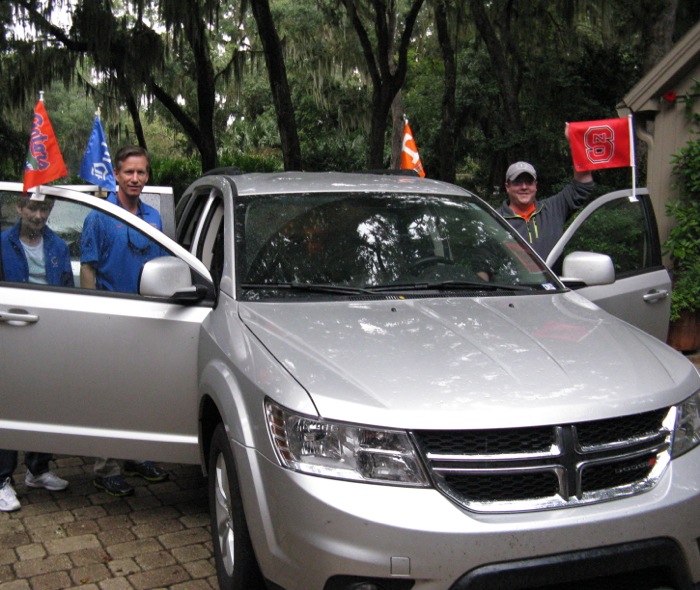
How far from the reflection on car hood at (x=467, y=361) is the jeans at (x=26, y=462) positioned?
2006mm

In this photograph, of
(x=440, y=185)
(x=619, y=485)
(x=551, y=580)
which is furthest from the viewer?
(x=440, y=185)

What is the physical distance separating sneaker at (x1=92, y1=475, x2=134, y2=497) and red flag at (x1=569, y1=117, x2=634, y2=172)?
11.7 ft

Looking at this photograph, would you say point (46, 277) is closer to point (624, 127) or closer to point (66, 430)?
point (66, 430)

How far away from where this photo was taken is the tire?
3.43 meters

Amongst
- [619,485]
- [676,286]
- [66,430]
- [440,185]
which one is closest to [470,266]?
[440,185]

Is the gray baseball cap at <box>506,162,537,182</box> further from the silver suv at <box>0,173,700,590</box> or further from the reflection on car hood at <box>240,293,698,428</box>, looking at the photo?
the reflection on car hood at <box>240,293,698,428</box>

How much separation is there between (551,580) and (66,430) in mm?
2663

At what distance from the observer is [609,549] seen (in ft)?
9.77

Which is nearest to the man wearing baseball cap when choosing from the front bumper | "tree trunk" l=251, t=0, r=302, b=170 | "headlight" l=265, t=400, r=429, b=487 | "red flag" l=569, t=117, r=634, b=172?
"red flag" l=569, t=117, r=634, b=172

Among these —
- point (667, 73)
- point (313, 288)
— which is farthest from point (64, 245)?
point (667, 73)

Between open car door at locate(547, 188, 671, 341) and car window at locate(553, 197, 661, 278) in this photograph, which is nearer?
open car door at locate(547, 188, 671, 341)

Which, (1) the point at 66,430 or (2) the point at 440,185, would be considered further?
(2) the point at 440,185

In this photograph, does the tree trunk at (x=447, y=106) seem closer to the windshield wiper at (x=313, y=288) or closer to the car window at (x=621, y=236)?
the car window at (x=621, y=236)

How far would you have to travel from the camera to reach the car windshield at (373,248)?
4.25 metres
